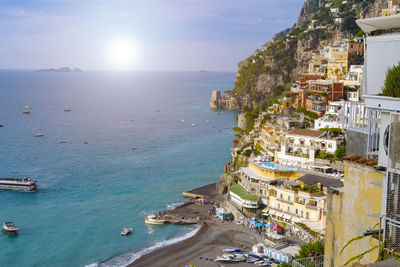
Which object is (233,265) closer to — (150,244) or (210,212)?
(150,244)

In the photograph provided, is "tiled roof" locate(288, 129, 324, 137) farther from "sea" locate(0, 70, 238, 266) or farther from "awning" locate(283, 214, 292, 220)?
"sea" locate(0, 70, 238, 266)

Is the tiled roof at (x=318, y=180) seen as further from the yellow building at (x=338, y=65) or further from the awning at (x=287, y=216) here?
the yellow building at (x=338, y=65)

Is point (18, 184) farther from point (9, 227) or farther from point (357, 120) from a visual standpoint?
point (357, 120)

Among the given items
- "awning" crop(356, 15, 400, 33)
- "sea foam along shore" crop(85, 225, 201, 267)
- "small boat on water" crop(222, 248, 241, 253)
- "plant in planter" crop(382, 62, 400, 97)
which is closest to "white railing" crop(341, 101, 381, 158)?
"plant in planter" crop(382, 62, 400, 97)

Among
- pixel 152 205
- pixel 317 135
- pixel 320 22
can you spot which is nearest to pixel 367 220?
pixel 317 135

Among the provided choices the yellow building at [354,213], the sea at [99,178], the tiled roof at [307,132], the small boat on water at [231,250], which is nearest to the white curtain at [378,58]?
the yellow building at [354,213]
